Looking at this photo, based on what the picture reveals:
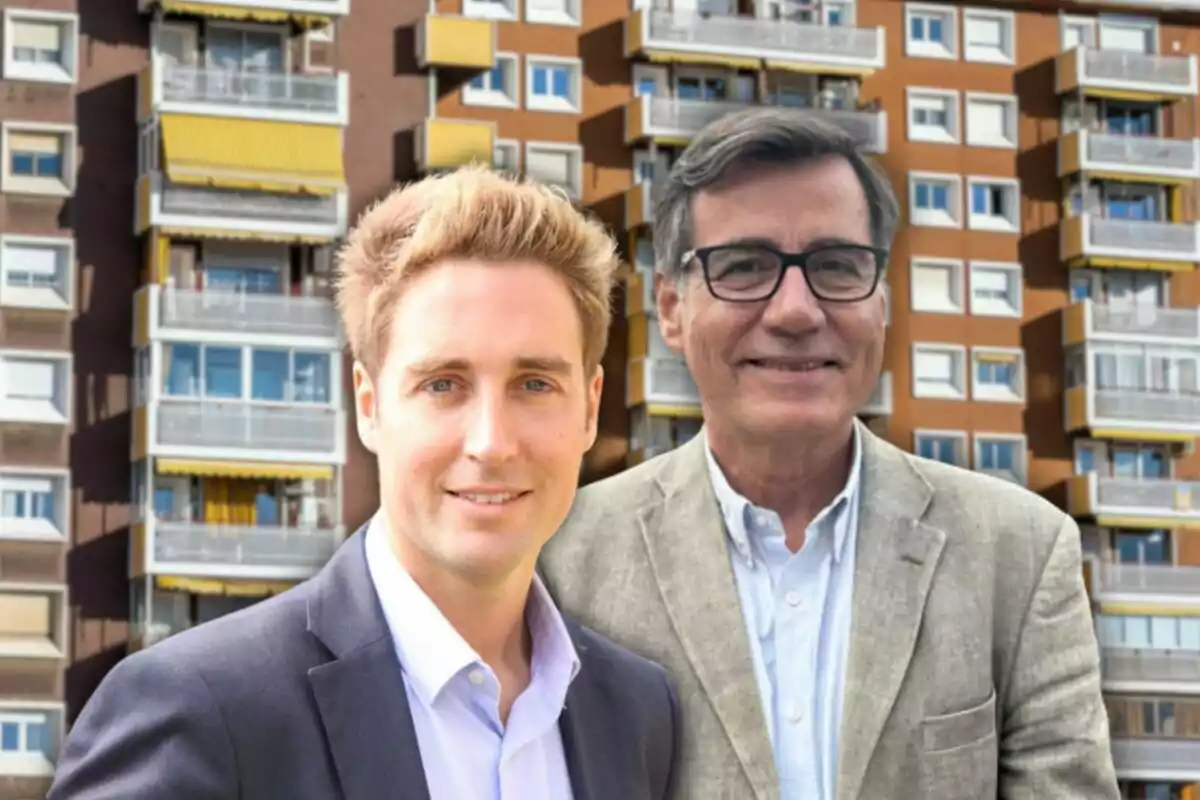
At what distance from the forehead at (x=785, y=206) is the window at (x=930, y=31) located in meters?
32.1

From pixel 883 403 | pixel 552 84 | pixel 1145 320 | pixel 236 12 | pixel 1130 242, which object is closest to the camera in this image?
pixel 236 12

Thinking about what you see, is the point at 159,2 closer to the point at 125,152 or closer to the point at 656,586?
the point at 125,152

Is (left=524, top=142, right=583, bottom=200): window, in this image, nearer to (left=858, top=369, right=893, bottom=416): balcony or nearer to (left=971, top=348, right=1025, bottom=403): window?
(left=858, top=369, right=893, bottom=416): balcony

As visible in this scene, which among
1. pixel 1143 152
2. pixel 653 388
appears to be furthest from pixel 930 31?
pixel 653 388

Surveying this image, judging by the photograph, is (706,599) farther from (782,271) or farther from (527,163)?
(527,163)

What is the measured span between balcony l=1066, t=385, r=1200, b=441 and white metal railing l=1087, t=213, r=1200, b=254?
73.3 inches

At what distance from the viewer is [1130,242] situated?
34.8 meters

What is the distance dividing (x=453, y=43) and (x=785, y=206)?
1088 inches

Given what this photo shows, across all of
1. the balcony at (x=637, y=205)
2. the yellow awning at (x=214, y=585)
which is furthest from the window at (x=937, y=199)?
the yellow awning at (x=214, y=585)

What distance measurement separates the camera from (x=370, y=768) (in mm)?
2229

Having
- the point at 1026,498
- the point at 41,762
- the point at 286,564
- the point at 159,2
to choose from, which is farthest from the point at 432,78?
the point at 1026,498

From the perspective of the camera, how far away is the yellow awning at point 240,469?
2878cm

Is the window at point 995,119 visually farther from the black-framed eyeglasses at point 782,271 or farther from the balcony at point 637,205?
the black-framed eyeglasses at point 782,271

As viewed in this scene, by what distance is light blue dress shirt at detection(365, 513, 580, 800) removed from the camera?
89.4 inches
